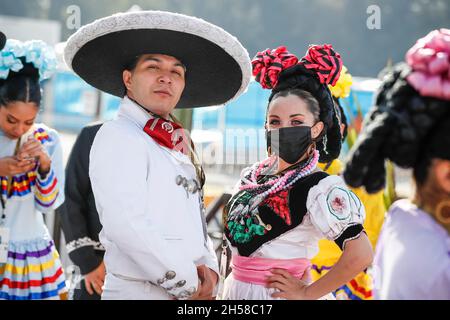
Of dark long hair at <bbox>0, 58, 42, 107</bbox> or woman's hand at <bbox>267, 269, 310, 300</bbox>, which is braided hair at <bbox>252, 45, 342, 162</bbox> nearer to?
woman's hand at <bbox>267, 269, 310, 300</bbox>

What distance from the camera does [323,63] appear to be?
9.96 ft

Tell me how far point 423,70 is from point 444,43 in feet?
0.34

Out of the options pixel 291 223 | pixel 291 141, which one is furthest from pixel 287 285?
pixel 291 141

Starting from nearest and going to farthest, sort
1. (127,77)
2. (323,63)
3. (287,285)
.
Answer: (287,285) → (127,77) → (323,63)

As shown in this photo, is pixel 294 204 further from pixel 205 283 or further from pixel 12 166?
pixel 12 166

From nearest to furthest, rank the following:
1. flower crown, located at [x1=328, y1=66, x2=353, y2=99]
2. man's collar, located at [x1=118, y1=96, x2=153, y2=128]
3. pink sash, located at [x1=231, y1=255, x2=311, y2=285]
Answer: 1. man's collar, located at [x1=118, y1=96, x2=153, y2=128]
2. pink sash, located at [x1=231, y1=255, x2=311, y2=285]
3. flower crown, located at [x1=328, y1=66, x2=353, y2=99]

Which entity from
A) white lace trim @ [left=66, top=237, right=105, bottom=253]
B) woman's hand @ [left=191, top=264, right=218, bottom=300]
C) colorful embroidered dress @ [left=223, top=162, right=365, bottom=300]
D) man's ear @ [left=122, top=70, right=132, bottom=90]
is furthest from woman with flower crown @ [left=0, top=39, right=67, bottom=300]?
woman's hand @ [left=191, top=264, right=218, bottom=300]

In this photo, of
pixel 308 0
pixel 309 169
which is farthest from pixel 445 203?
pixel 308 0

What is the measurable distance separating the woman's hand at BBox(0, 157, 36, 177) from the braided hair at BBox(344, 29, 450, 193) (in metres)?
2.08

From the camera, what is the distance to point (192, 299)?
2.54 m

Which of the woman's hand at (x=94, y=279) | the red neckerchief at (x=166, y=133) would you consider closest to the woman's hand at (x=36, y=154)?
the woman's hand at (x=94, y=279)

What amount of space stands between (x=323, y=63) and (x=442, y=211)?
131 cm

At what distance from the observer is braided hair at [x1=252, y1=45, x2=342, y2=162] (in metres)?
3.00
